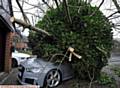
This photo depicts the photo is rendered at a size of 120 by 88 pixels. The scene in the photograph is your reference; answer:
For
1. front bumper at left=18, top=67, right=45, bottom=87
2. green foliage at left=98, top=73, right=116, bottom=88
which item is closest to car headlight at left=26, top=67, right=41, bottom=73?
front bumper at left=18, top=67, right=45, bottom=87

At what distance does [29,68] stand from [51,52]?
41.0 inches

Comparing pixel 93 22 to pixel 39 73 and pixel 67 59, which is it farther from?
pixel 39 73

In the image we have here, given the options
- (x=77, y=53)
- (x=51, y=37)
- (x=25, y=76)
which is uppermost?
(x=51, y=37)

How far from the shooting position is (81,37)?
358 inches

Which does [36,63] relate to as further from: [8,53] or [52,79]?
[8,53]

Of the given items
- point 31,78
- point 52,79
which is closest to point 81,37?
point 52,79

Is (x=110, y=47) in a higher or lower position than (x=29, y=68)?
higher

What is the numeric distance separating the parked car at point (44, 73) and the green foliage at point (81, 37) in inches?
14.8

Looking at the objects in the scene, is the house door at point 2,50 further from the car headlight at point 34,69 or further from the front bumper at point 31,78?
the car headlight at point 34,69

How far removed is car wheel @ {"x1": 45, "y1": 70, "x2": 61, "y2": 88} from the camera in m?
9.02

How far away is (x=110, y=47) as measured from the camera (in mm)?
9906

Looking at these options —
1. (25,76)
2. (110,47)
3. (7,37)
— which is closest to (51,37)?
(25,76)

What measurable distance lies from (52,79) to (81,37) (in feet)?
5.80

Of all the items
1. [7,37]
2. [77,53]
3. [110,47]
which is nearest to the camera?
[77,53]
